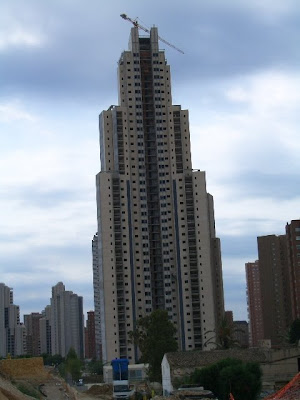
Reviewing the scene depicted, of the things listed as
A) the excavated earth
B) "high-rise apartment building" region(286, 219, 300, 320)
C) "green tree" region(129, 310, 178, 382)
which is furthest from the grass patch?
"high-rise apartment building" region(286, 219, 300, 320)

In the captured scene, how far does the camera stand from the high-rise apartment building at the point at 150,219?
120 metres

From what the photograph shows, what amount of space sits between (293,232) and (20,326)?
97.5 meters

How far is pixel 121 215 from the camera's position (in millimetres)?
122812

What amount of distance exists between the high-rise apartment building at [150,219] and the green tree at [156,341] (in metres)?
24.3

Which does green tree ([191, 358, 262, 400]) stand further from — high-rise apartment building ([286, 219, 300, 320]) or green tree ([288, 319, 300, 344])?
high-rise apartment building ([286, 219, 300, 320])

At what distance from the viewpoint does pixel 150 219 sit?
126 m

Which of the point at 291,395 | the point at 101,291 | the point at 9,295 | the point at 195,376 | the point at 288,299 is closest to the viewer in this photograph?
the point at 291,395

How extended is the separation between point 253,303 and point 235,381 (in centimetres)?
13273

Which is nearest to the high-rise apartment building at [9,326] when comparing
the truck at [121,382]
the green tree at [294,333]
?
the green tree at [294,333]

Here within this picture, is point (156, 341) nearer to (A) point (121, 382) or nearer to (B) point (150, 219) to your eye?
(A) point (121, 382)

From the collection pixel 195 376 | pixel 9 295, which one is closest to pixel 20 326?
pixel 9 295

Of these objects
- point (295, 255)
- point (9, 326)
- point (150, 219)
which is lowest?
point (9, 326)

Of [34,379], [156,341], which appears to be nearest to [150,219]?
[156,341]

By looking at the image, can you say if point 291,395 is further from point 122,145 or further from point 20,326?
point 20,326
